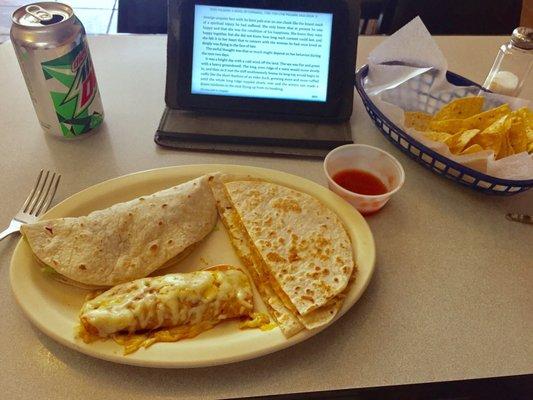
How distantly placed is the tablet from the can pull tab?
29 cm

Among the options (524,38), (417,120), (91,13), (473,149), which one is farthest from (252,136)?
(91,13)

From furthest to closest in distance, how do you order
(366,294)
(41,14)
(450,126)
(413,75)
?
(413,75)
(450,126)
(41,14)
(366,294)

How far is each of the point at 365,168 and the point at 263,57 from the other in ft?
1.28

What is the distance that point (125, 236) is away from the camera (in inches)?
34.4

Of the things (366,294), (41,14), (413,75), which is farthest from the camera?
(413,75)

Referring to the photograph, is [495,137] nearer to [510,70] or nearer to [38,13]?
[510,70]

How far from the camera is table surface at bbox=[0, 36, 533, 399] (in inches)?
29.0

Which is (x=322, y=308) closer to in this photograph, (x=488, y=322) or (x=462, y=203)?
(x=488, y=322)

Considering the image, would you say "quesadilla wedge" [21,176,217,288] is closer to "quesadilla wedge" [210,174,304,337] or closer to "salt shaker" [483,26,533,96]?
"quesadilla wedge" [210,174,304,337]

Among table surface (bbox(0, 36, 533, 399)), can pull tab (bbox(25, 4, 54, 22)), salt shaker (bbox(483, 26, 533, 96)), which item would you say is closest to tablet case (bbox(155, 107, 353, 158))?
table surface (bbox(0, 36, 533, 399))

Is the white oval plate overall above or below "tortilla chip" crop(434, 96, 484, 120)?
below

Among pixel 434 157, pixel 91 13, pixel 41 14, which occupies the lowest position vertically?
pixel 91 13

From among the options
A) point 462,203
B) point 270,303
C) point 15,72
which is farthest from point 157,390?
point 15,72

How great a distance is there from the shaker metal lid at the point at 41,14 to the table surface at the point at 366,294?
32cm
